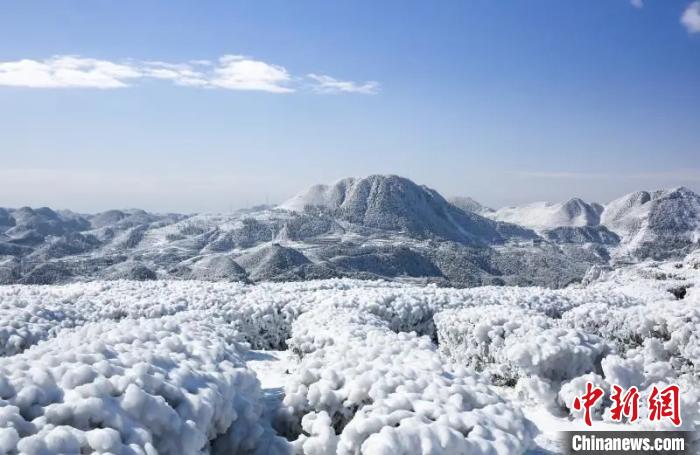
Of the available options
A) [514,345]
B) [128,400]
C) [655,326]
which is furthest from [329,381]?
[655,326]

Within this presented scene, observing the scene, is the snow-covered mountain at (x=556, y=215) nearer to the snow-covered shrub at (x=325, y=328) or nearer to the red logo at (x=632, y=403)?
the snow-covered shrub at (x=325, y=328)

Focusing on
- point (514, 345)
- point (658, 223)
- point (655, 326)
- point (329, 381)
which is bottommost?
point (658, 223)

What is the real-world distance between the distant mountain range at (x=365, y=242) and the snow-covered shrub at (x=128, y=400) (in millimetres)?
46477

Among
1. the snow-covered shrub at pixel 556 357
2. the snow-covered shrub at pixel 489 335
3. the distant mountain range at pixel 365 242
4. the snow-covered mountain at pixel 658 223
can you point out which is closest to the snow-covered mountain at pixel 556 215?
Answer: the distant mountain range at pixel 365 242

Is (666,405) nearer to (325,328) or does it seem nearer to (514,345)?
(514,345)

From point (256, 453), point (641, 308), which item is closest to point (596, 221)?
point (641, 308)

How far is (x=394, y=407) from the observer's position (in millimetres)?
6020

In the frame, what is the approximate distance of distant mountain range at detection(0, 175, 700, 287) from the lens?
73.5m

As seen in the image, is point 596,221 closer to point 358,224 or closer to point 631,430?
point 358,224

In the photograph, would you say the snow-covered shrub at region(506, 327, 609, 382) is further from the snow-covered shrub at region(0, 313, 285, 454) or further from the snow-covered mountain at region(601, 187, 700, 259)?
the snow-covered mountain at region(601, 187, 700, 259)

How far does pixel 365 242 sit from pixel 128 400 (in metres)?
91.6

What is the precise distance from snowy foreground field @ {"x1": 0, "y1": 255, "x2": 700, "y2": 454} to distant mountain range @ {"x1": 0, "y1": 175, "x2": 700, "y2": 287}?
4248 cm

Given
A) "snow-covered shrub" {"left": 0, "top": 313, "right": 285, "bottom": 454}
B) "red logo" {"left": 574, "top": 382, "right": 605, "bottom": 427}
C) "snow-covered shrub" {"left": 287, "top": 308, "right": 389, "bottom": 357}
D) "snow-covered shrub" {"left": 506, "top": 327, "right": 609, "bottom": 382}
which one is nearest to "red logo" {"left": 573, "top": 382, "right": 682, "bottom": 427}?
"red logo" {"left": 574, "top": 382, "right": 605, "bottom": 427}

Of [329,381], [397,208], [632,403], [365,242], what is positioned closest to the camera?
[329,381]
